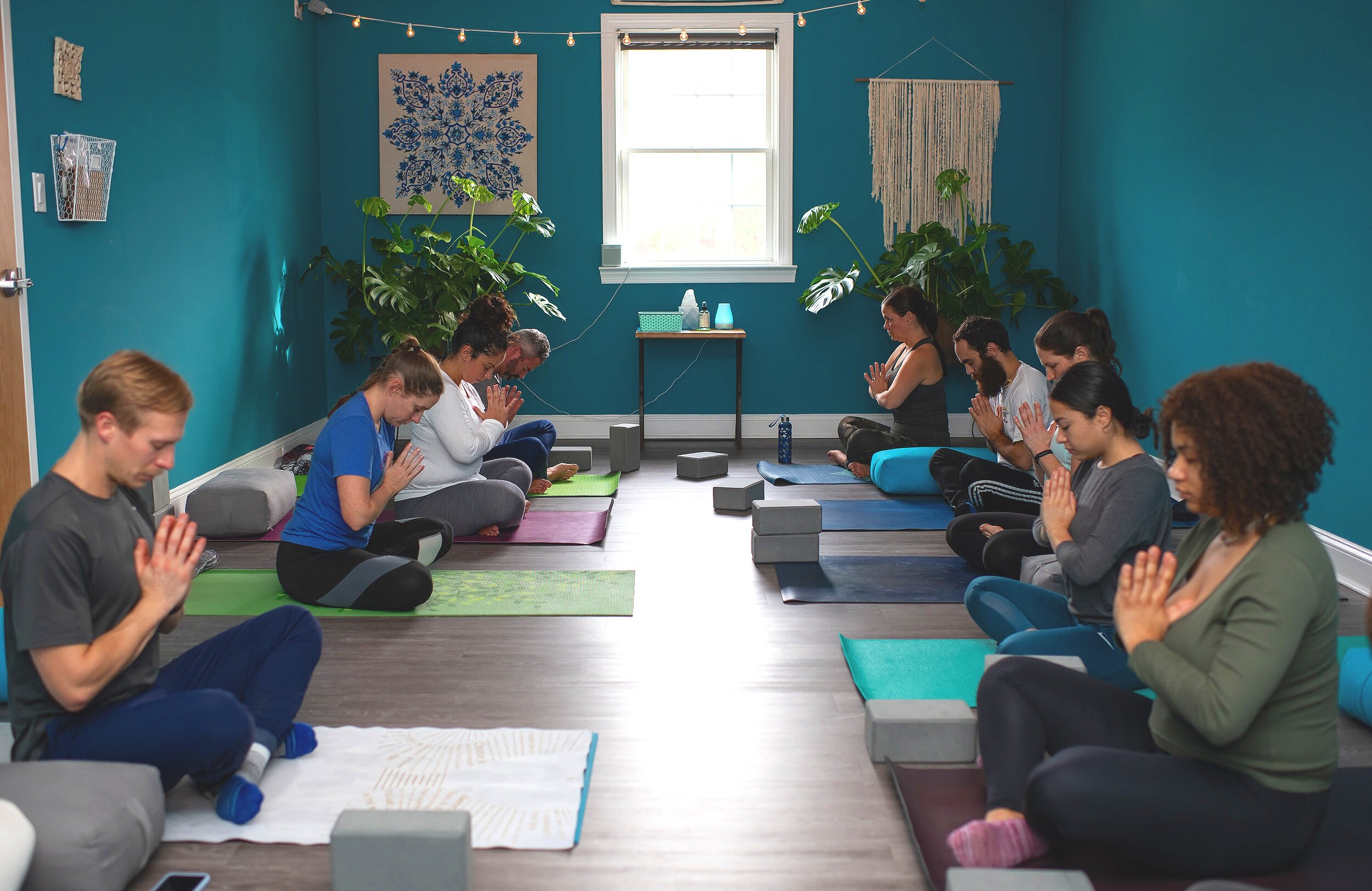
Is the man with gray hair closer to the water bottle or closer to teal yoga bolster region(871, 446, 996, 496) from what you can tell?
the water bottle

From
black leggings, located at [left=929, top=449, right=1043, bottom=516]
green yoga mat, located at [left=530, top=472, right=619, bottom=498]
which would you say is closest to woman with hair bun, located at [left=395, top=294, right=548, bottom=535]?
green yoga mat, located at [left=530, top=472, right=619, bottom=498]

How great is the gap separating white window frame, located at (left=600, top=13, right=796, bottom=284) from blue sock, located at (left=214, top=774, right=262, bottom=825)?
549cm

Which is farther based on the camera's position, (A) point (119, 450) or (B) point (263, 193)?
(B) point (263, 193)

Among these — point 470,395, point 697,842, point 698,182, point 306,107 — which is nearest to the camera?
point 697,842

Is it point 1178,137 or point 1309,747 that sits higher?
point 1178,137

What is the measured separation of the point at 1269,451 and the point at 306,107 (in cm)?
653

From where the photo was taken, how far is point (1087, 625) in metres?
2.58

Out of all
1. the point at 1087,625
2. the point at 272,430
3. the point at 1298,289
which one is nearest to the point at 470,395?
the point at 272,430

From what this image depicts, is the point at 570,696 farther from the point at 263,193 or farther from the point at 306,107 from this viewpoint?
the point at 306,107

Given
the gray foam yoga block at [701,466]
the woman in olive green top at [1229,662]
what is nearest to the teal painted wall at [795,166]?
the gray foam yoga block at [701,466]

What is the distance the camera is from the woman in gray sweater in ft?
8.16

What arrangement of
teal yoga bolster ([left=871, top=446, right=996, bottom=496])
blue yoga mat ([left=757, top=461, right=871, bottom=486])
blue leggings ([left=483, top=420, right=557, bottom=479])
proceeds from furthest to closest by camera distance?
1. blue yoga mat ([left=757, top=461, right=871, bottom=486])
2. blue leggings ([left=483, top=420, right=557, bottom=479])
3. teal yoga bolster ([left=871, top=446, right=996, bottom=496])

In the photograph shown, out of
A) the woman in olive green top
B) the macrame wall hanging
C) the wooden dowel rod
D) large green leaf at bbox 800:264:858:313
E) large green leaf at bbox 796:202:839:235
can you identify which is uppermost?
the wooden dowel rod

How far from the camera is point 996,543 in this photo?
11.4ft
